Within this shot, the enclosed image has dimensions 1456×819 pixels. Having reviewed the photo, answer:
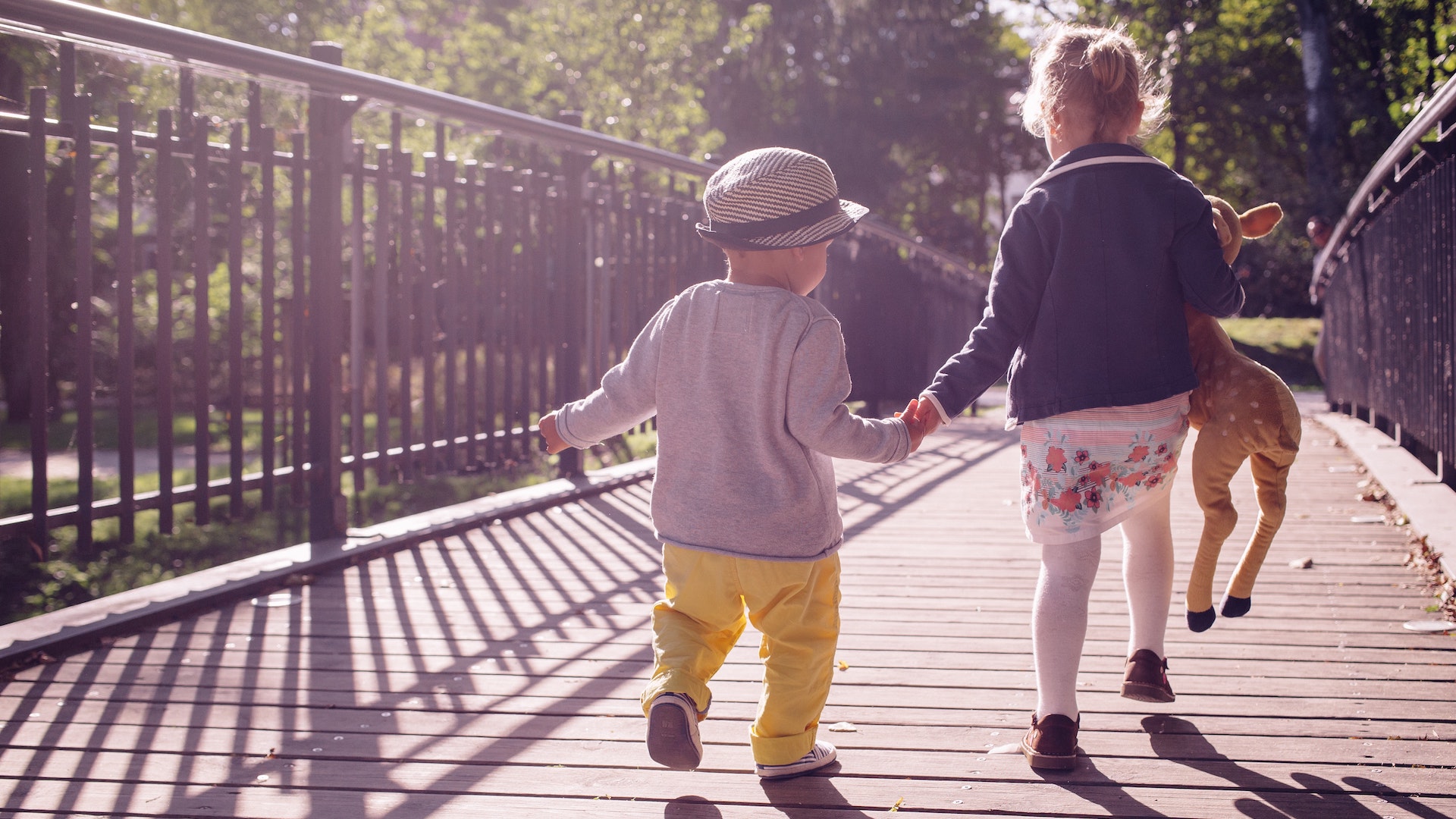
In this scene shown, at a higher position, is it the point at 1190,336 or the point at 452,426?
the point at 1190,336

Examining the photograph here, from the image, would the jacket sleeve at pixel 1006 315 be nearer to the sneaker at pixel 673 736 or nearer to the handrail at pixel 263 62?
the sneaker at pixel 673 736

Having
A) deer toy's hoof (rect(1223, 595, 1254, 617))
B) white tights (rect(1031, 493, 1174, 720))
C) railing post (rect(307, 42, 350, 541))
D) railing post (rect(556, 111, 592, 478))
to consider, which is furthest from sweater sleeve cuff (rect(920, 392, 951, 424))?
railing post (rect(556, 111, 592, 478))

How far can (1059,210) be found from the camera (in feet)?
7.97

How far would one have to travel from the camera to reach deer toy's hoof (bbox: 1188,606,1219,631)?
8.40 ft

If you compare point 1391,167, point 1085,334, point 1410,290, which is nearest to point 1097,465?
point 1085,334

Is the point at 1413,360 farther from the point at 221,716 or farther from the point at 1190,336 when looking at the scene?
the point at 221,716

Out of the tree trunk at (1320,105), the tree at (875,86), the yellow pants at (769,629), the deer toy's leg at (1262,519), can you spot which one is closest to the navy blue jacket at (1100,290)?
the deer toy's leg at (1262,519)

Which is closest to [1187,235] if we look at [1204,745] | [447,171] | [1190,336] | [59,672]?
[1190,336]

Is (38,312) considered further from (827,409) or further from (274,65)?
(827,409)

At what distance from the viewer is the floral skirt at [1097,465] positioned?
242cm

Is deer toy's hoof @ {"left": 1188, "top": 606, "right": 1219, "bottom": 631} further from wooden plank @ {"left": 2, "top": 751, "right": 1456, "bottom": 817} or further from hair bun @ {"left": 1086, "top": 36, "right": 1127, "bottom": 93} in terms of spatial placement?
hair bun @ {"left": 1086, "top": 36, "right": 1127, "bottom": 93}

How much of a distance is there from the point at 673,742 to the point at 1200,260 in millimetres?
1357

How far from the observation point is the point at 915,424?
2375mm

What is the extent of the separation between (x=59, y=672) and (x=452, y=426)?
2.43 metres
